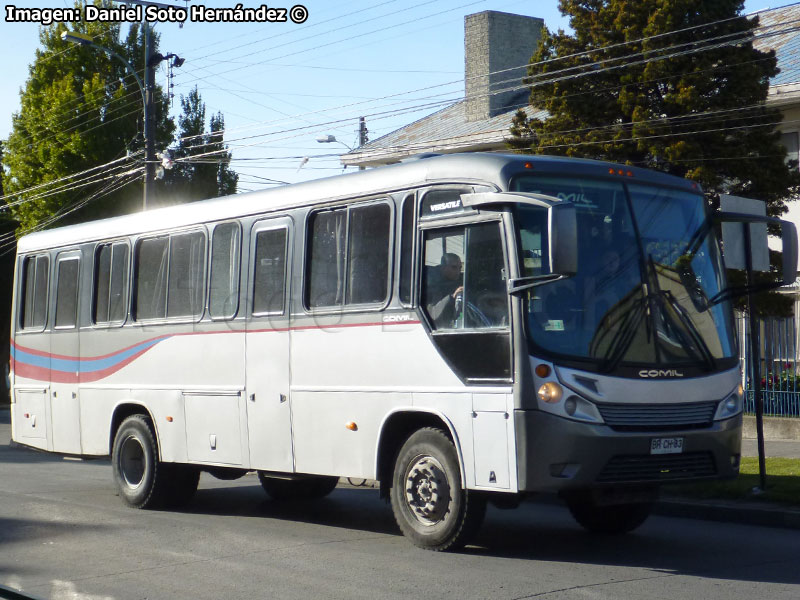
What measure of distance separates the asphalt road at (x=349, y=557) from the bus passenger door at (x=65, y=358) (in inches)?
51.5

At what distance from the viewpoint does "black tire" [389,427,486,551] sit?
903cm

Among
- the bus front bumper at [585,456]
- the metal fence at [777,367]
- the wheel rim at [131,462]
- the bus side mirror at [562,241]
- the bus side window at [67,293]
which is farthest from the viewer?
the metal fence at [777,367]

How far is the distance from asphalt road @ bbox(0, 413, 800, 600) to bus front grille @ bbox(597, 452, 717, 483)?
2.17 feet

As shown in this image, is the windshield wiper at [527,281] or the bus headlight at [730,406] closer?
the windshield wiper at [527,281]

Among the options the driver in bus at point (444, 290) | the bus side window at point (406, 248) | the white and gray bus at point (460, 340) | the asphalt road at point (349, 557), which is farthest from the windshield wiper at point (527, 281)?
the asphalt road at point (349, 557)

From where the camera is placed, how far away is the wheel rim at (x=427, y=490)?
917 cm

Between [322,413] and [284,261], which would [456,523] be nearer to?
[322,413]

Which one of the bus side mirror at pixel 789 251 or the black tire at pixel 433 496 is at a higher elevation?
the bus side mirror at pixel 789 251

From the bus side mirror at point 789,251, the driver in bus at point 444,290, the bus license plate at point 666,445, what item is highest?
the bus side mirror at point 789,251

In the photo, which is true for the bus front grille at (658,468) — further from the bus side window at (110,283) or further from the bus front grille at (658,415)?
the bus side window at (110,283)

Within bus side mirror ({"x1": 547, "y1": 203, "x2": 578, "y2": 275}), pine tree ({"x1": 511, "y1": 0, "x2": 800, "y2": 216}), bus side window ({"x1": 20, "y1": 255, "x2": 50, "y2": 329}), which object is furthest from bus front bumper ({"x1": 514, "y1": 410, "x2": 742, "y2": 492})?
pine tree ({"x1": 511, "y1": 0, "x2": 800, "y2": 216})

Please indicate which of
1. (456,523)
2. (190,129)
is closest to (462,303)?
(456,523)

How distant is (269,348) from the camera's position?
11.1m

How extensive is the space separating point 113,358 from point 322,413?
3994 millimetres
